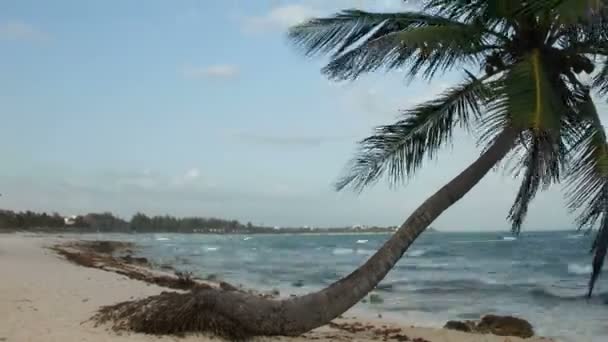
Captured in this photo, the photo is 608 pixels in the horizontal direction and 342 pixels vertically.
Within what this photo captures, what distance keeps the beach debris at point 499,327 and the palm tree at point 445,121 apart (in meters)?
3.87

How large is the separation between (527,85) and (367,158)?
99.7 inches

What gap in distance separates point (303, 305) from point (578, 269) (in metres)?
30.9

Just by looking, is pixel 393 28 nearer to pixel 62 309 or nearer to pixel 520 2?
pixel 520 2

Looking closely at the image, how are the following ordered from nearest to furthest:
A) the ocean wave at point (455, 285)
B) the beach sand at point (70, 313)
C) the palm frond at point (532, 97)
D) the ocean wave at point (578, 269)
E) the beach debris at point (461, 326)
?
1. the palm frond at point (532, 97)
2. the beach sand at point (70, 313)
3. the beach debris at point (461, 326)
4. the ocean wave at point (455, 285)
5. the ocean wave at point (578, 269)

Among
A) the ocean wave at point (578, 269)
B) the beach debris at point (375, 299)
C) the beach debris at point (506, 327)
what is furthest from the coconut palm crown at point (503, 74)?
the ocean wave at point (578, 269)

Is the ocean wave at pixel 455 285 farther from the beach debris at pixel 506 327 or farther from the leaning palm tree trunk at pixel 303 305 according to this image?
the leaning palm tree trunk at pixel 303 305

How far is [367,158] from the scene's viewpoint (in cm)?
918

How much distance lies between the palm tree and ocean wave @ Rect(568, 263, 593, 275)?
Result: 26.7 m

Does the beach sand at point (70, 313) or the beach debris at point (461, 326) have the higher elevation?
the beach sand at point (70, 313)

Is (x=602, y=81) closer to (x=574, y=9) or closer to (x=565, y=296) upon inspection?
(x=574, y=9)

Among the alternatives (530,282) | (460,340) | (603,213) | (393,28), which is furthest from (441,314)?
(530,282)

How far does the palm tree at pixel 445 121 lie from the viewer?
8117mm

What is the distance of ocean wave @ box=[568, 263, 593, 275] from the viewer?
34.1 meters

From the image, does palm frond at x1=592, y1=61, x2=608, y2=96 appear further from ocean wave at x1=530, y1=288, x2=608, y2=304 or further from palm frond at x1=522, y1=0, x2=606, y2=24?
ocean wave at x1=530, y1=288, x2=608, y2=304
